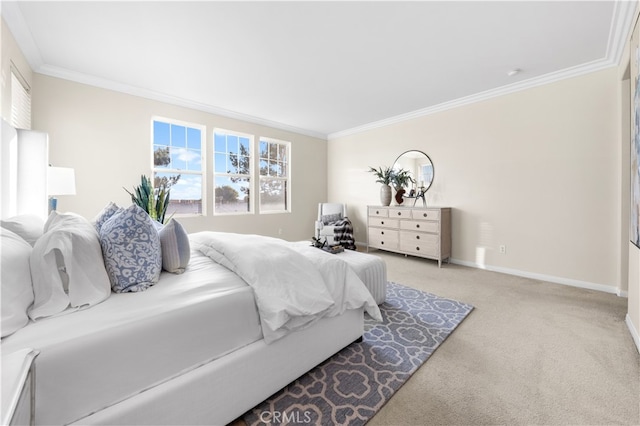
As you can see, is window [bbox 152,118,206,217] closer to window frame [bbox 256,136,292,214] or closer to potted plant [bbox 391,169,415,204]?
window frame [bbox 256,136,292,214]

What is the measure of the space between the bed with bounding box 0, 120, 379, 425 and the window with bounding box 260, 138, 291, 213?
3649 mm

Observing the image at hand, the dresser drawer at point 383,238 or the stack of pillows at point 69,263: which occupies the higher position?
the stack of pillows at point 69,263

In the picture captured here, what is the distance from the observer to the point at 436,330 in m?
2.05

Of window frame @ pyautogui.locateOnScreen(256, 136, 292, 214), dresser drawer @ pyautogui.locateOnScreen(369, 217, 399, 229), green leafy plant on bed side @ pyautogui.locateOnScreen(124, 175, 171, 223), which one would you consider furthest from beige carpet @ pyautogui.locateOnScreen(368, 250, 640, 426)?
window frame @ pyautogui.locateOnScreen(256, 136, 292, 214)

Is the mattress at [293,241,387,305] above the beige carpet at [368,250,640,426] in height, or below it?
above

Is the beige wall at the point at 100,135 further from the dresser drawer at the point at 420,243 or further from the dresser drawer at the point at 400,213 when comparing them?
the dresser drawer at the point at 420,243

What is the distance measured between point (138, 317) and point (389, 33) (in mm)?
2866

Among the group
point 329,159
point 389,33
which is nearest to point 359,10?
point 389,33

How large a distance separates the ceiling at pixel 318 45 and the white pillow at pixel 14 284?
6.86 feet

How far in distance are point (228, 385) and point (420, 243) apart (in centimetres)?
355

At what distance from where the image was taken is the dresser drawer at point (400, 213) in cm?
426

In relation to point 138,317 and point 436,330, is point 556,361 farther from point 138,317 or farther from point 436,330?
point 138,317

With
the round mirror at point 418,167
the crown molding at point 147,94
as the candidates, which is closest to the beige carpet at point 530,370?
the round mirror at point 418,167

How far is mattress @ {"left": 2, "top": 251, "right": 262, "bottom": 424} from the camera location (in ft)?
2.73
